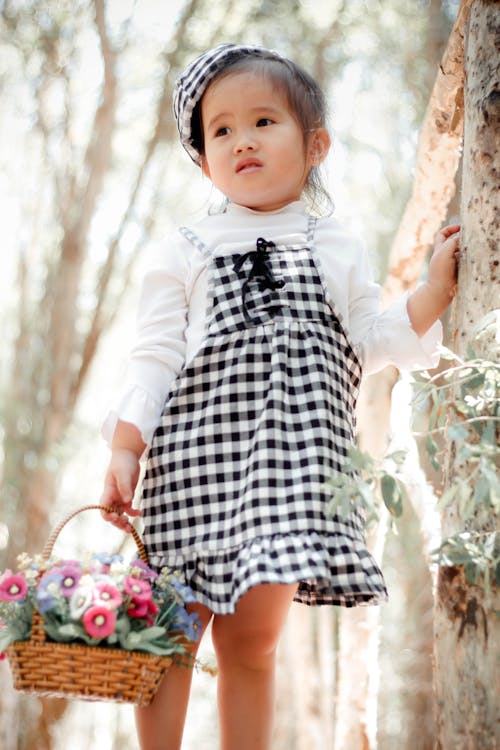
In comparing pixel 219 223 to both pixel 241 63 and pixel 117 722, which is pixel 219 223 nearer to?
pixel 241 63

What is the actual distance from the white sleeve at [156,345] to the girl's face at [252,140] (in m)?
0.20

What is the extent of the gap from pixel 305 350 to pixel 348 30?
574 centimetres

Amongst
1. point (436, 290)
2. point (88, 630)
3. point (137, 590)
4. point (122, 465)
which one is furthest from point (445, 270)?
point (88, 630)

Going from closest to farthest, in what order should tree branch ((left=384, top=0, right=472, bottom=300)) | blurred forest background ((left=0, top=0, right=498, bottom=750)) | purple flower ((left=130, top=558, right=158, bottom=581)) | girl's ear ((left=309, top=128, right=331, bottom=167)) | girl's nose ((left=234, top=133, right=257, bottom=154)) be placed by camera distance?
1. purple flower ((left=130, top=558, right=158, bottom=581))
2. girl's nose ((left=234, top=133, right=257, bottom=154))
3. girl's ear ((left=309, top=128, right=331, bottom=167))
4. tree branch ((left=384, top=0, right=472, bottom=300))
5. blurred forest background ((left=0, top=0, right=498, bottom=750))

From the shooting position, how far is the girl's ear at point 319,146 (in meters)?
2.10

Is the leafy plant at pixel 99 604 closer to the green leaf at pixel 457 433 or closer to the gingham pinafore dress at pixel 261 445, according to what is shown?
the gingham pinafore dress at pixel 261 445

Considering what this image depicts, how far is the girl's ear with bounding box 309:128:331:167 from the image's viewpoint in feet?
6.89

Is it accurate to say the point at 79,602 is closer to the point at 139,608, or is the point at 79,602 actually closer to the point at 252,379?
the point at 139,608

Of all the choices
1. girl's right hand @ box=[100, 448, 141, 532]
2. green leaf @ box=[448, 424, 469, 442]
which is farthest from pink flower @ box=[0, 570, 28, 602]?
green leaf @ box=[448, 424, 469, 442]

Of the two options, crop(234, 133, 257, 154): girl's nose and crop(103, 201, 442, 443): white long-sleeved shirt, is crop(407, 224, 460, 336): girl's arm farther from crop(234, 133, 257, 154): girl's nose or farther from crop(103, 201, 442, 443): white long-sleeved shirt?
crop(234, 133, 257, 154): girl's nose

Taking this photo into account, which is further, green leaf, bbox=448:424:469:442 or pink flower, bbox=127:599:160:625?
pink flower, bbox=127:599:160:625

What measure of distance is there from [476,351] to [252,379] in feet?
1.45

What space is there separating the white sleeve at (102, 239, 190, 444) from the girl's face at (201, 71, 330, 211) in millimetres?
197

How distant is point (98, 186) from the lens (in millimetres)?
6371
